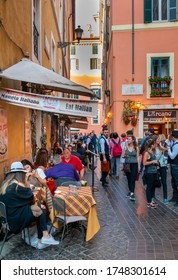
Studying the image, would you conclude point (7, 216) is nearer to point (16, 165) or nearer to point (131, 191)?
point (16, 165)

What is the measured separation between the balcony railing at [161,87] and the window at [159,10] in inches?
133

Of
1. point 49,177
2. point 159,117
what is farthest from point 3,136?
point 159,117

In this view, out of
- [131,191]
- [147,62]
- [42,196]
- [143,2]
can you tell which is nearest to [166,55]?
[147,62]

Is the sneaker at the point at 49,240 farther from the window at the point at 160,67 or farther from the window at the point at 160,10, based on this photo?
the window at the point at 160,10

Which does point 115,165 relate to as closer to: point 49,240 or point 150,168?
point 150,168

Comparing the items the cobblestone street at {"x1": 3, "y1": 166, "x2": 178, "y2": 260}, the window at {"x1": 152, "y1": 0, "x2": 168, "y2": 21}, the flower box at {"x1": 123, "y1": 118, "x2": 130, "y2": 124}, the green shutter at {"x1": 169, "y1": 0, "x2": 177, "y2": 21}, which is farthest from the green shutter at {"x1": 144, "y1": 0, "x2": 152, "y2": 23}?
the cobblestone street at {"x1": 3, "y1": 166, "x2": 178, "y2": 260}

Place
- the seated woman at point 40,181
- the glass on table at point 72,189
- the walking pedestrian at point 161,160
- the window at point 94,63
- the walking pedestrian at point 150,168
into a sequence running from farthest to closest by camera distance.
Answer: the window at point 94,63 < the walking pedestrian at point 161,160 < the walking pedestrian at point 150,168 < the seated woman at point 40,181 < the glass on table at point 72,189

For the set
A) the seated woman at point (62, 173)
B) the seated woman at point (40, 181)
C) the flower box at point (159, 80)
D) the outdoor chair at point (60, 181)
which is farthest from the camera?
the flower box at point (159, 80)

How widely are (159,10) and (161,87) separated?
4.42 m

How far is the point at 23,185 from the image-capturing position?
4.80m

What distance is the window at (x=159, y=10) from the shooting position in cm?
1775

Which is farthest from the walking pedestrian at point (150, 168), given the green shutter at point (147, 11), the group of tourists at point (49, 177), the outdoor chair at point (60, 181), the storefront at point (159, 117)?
the green shutter at point (147, 11)

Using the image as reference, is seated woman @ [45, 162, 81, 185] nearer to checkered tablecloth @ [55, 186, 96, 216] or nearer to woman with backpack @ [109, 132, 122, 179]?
checkered tablecloth @ [55, 186, 96, 216]

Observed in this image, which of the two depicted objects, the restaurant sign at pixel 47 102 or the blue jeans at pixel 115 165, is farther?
the blue jeans at pixel 115 165
